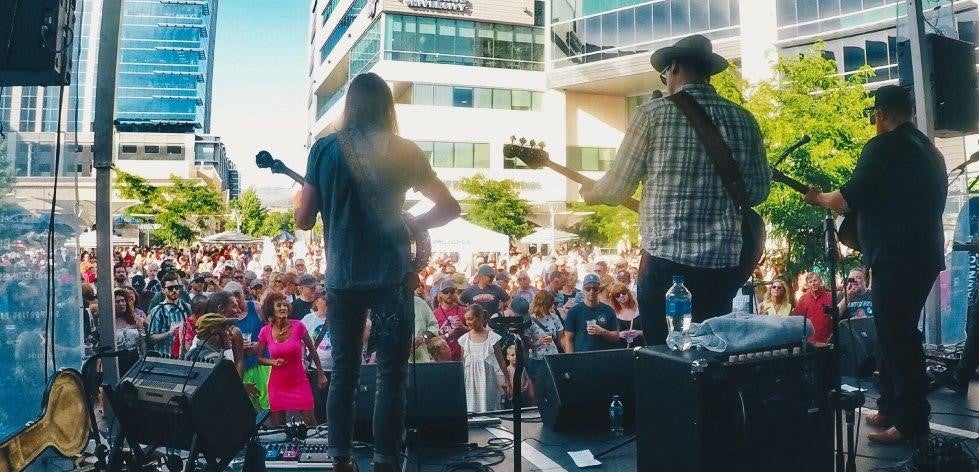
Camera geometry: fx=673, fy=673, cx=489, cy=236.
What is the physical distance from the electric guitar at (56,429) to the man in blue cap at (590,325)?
4.89m

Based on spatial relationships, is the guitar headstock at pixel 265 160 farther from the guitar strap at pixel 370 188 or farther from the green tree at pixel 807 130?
the green tree at pixel 807 130

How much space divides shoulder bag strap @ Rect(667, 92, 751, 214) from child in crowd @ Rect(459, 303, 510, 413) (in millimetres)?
3875

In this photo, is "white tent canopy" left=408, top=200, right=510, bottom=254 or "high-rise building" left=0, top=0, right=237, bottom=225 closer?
"white tent canopy" left=408, top=200, right=510, bottom=254

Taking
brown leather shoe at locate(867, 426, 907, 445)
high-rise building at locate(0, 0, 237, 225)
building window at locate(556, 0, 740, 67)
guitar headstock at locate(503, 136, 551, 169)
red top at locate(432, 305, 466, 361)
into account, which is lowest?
brown leather shoe at locate(867, 426, 907, 445)

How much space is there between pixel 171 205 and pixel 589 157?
80.8ft

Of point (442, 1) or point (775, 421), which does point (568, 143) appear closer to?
point (442, 1)

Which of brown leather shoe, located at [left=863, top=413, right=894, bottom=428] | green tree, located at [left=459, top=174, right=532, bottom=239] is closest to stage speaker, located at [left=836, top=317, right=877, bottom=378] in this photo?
brown leather shoe, located at [left=863, top=413, right=894, bottom=428]

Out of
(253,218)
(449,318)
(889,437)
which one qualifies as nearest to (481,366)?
(449,318)

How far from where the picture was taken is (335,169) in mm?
2654

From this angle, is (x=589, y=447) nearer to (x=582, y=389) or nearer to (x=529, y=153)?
(x=582, y=389)

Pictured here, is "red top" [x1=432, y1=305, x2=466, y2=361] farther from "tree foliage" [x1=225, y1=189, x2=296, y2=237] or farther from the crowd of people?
"tree foliage" [x1=225, y1=189, x2=296, y2=237]

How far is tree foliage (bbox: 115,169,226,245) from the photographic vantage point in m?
38.3

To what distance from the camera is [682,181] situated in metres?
2.80

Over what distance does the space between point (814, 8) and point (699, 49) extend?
85.5 feet
